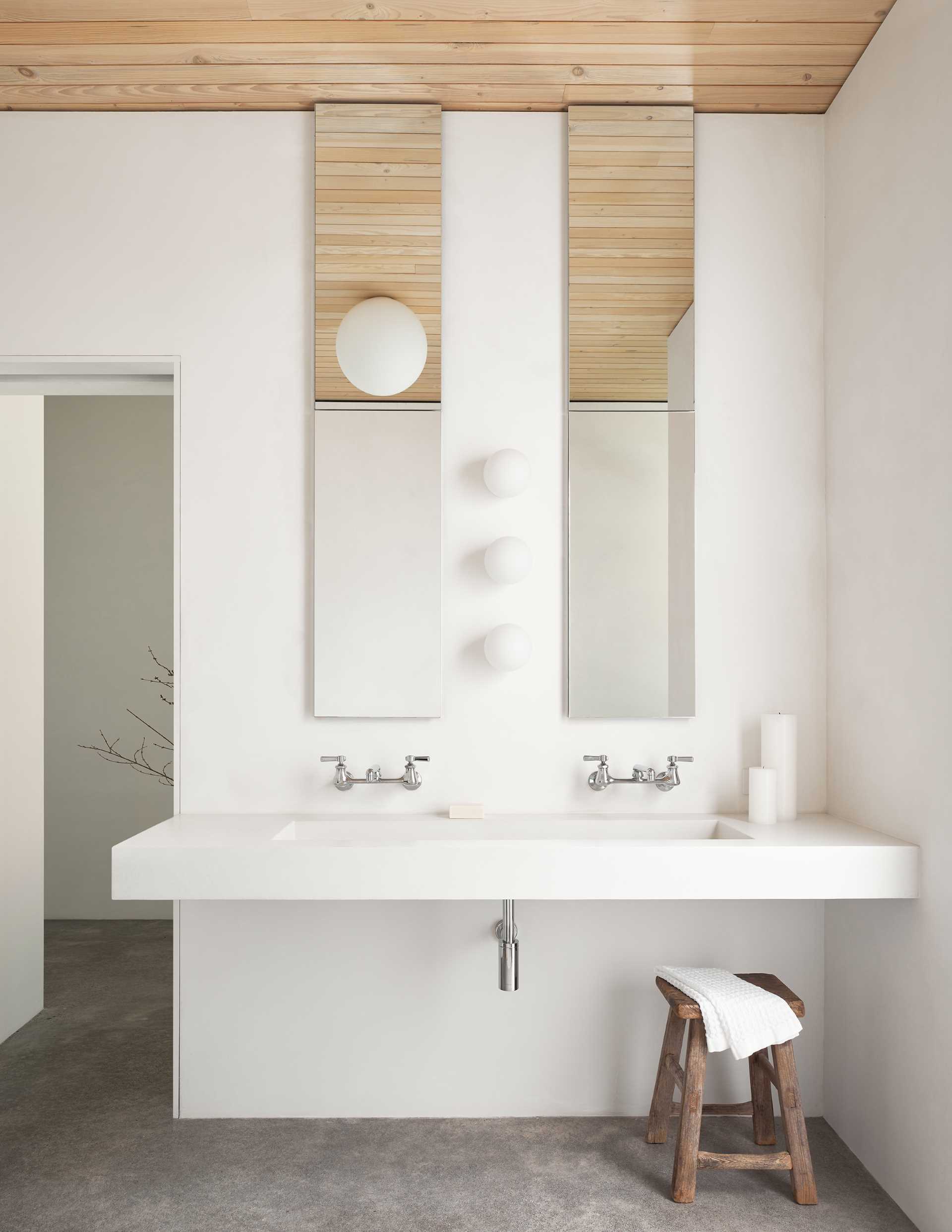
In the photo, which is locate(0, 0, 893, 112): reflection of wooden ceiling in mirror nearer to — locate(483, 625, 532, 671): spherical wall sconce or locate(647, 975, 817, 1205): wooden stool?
locate(483, 625, 532, 671): spherical wall sconce

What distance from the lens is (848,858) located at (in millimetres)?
2129

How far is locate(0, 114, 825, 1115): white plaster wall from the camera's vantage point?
2568 mm

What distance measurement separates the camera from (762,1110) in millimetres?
2365

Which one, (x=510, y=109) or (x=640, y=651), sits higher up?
(x=510, y=109)

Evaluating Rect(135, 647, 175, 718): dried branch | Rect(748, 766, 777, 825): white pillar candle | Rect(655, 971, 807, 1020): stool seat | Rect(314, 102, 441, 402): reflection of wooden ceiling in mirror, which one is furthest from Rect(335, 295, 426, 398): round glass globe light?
Rect(135, 647, 175, 718): dried branch

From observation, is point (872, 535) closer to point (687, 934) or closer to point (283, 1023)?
point (687, 934)

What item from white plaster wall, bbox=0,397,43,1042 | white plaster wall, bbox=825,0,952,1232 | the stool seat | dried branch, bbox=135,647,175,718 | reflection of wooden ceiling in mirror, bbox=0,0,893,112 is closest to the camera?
white plaster wall, bbox=825,0,952,1232

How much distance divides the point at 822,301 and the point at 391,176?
4.10 feet

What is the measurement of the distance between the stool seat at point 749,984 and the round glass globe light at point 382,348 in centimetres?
169

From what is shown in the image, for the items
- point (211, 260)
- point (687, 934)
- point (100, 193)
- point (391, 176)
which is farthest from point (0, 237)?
point (687, 934)

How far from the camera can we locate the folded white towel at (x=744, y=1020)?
2.11m

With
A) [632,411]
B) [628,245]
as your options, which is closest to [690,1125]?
[632,411]

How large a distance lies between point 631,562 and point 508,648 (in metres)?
0.43

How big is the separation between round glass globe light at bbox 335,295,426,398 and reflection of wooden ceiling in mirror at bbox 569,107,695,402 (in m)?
0.44
